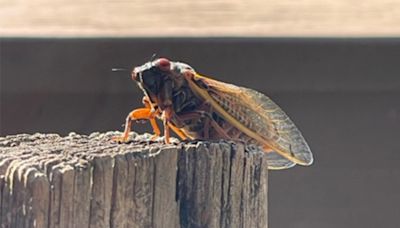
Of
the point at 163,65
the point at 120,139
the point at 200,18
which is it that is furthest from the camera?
the point at 200,18

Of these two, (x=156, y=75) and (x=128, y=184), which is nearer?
(x=128, y=184)

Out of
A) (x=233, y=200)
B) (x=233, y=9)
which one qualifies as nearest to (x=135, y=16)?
(x=233, y=9)

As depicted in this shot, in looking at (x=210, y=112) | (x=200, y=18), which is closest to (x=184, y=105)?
(x=210, y=112)

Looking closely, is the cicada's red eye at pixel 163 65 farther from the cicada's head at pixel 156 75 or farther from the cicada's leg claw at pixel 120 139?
the cicada's leg claw at pixel 120 139

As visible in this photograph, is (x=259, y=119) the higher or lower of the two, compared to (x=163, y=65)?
lower

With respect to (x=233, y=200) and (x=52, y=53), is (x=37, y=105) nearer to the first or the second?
(x=52, y=53)

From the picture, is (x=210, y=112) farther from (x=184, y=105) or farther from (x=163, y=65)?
(x=163, y=65)
